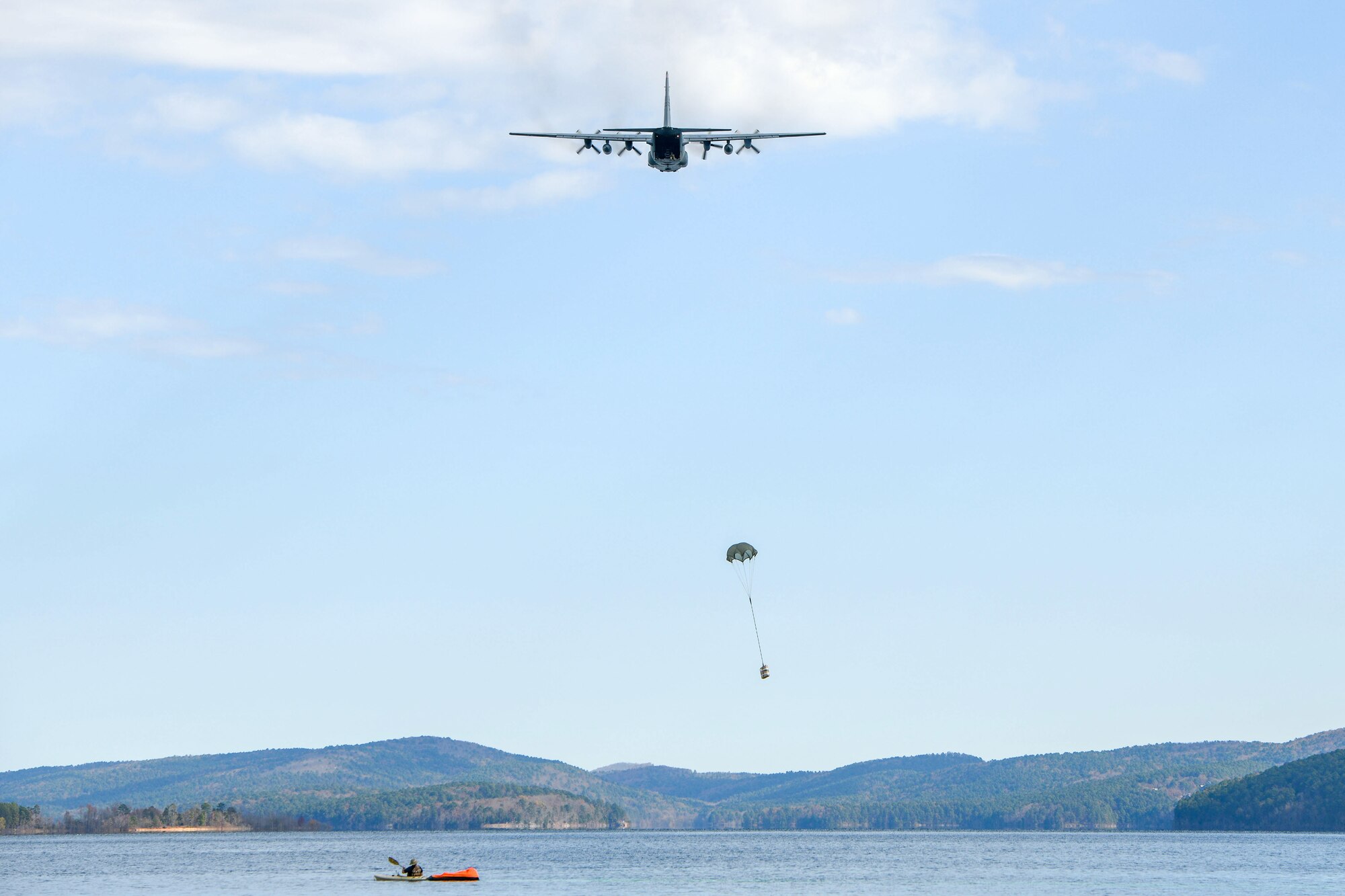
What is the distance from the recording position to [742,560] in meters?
84.6

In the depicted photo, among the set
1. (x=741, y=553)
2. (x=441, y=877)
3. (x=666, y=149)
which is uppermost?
(x=666, y=149)

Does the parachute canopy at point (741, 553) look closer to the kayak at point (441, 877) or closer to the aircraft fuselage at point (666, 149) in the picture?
the aircraft fuselage at point (666, 149)

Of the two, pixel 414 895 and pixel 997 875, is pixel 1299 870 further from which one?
pixel 414 895

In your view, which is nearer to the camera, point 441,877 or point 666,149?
point 666,149

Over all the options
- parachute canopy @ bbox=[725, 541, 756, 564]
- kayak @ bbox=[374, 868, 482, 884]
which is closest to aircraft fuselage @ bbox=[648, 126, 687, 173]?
parachute canopy @ bbox=[725, 541, 756, 564]

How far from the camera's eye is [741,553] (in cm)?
8512

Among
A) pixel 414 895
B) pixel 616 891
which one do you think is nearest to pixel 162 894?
pixel 414 895

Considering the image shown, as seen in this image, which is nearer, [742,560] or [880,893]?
[742,560]

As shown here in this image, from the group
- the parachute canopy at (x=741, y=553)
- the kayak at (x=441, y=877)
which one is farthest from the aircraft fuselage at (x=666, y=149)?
the kayak at (x=441, y=877)

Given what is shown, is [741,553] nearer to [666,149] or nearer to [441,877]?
[666,149]

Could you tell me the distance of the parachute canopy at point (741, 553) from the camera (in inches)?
3322

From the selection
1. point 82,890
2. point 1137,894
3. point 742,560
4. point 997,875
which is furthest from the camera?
point 997,875

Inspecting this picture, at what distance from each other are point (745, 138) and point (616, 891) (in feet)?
273

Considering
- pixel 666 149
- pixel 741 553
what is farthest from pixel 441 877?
pixel 666 149
